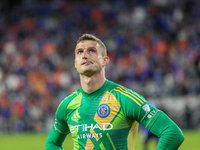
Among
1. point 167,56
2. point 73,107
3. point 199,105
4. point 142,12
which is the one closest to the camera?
point 73,107

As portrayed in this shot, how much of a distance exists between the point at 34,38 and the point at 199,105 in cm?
958

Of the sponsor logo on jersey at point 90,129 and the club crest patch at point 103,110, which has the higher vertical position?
the club crest patch at point 103,110

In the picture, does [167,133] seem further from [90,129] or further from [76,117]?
[76,117]

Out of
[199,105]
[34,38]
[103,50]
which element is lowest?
[199,105]

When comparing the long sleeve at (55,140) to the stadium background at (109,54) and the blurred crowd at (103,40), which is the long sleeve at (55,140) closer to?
the stadium background at (109,54)

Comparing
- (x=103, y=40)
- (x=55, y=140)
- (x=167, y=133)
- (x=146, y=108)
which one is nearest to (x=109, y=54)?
(x=103, y=40)

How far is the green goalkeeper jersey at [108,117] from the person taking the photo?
3.36m

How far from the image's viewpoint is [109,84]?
148 inches

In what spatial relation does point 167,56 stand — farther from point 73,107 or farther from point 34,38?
point 73,107

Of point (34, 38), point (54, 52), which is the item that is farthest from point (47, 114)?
point (34, 38)

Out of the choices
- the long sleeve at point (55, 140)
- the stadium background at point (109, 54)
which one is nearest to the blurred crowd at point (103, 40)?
the stadium background at point (109, 54)

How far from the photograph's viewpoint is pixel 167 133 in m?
3.20

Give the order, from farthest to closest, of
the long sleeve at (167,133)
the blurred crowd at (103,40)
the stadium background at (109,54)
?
the blurred crowd at (103,40)
the stadium background at (109,54)
the long sleeve at (167,133)

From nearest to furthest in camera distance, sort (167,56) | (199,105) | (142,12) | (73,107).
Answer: (73,107) → (199,105) → (167,56) → (142,12)
